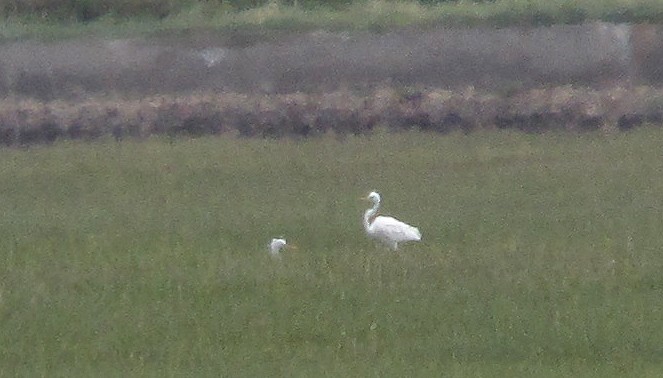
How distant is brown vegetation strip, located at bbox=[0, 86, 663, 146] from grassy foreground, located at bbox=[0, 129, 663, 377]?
1688mm

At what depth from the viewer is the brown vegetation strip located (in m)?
20.5

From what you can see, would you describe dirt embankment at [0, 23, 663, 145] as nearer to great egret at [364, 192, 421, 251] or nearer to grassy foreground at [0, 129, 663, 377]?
grassy foreground at [0, 129, 663, 377]

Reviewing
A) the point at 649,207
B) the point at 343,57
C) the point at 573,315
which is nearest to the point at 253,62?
the point at 343,57

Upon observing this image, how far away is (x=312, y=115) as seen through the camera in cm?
2081

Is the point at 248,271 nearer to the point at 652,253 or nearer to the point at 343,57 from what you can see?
the point at 652,253

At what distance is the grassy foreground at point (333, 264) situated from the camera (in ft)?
30.1

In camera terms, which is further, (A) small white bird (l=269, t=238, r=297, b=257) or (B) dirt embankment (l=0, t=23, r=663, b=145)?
(B) dirt embankment (l=0, t=23, r=663, b=145)

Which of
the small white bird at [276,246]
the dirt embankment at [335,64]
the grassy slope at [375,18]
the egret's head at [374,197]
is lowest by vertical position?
the dirt embankment at [335,64]

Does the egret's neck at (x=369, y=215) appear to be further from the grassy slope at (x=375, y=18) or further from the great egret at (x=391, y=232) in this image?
the grassy slope at (x=375, y=18)

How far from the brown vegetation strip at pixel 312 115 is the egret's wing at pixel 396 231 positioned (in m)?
7.91

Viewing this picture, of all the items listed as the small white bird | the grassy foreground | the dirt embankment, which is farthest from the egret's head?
the dirt embankment

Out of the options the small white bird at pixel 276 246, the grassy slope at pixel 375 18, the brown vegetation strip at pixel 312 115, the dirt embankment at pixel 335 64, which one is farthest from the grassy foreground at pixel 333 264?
the grassy slope at pixel 375 18

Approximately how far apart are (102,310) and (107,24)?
15443mm

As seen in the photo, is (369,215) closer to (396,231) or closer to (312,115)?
(396,231)
